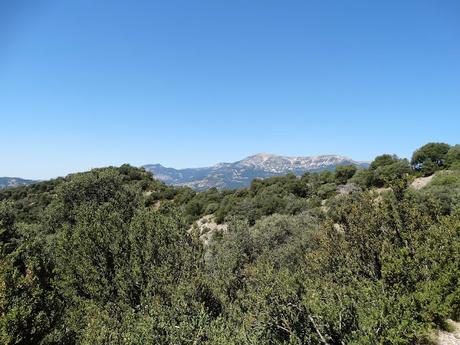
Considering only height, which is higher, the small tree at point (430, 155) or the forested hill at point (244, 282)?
the small tree at point (430, 155)

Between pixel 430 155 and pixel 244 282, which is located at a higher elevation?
pixel 430 155

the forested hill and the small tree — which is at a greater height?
the small tree

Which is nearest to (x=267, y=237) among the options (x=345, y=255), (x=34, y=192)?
(x=345, y=255)

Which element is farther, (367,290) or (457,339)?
(457,339)

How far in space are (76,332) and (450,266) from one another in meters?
24.9

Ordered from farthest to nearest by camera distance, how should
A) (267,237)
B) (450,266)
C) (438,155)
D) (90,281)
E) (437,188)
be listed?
(438,155), (437,188), (267,237), (90,281), (450,266)

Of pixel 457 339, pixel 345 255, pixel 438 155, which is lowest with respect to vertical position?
pixel 457 339

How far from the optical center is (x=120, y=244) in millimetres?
31219

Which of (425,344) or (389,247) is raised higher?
(389,247)

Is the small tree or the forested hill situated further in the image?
the small tree

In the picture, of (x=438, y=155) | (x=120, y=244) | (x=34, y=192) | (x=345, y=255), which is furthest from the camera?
(x=34, y=192)

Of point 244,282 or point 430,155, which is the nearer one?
point 244,282

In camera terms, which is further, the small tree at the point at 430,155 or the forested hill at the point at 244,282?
Answer: the small tree at the point at 430,155

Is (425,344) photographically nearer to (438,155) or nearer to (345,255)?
(345,255)
